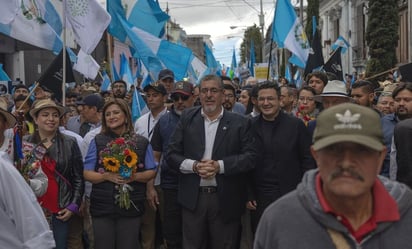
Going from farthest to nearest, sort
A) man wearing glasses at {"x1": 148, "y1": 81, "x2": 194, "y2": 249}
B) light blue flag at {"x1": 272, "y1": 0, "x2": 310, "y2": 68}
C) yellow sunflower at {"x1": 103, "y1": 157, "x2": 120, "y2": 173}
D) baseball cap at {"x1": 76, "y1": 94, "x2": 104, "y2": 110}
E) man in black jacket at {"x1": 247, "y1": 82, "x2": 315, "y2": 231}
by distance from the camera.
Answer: light blue flag at {"x1": 272, "y1": 0, "x2": 310, "y2": 68} → baseball cap at {"x1": 76, "y1": 94, "x2": 104, "y2": 110} → man wearing glasses at {"x1": 148, "y1": 81, "x2": 194, "y2": 249} → man in black jacket at {"x1": 247, "y1": 82, "x2": 315, "y2": 231} → yellow sunflower at {"x1": 103, "y1": 157, "x2": 120, "y2": 173}

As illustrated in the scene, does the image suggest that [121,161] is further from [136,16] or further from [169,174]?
[136,16]

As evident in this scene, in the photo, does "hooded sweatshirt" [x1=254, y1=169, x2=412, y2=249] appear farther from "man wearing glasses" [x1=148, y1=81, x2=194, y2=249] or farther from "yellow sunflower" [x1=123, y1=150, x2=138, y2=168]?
"man wearing glasses" [x1=148, y1=81, x2=194, y2=249]

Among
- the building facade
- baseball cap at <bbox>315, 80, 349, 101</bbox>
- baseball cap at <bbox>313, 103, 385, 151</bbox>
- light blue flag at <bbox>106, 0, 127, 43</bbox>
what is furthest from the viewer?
the building facade

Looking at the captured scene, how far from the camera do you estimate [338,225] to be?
2074 mm

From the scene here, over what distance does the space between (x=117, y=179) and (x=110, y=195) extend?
17 cm

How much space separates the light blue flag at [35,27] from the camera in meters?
7.95

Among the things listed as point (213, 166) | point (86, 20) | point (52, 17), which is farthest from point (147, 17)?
point (213, 166)

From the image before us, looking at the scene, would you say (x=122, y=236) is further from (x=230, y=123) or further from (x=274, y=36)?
(x=274, y=36)

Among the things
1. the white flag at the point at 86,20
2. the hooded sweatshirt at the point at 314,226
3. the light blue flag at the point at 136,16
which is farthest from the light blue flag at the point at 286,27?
the hooded sweatshirt at the point at 314,226

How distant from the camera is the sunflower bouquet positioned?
17.6 feet

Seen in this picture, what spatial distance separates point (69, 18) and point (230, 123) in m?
4.32

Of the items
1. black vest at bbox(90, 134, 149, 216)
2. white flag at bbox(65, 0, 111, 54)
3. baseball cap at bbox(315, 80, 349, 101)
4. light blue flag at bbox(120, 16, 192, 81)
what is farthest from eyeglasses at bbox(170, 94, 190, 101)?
light blue flag at bbox(120, 16, 192, 81)

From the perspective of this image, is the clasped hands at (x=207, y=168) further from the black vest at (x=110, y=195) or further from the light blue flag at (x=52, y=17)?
the light blue flag at (x=52, y=17)

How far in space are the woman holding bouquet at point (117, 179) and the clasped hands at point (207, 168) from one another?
581 millimetres
